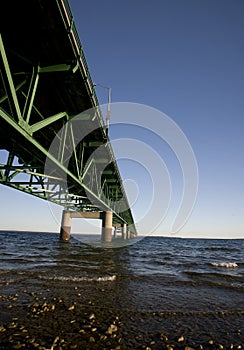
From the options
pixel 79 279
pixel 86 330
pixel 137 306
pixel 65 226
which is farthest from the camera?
pixel 65 226

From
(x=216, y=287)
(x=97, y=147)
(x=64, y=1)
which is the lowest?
(x=216, y=287)

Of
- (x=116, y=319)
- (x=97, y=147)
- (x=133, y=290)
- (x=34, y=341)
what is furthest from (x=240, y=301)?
(x=97, y=147)

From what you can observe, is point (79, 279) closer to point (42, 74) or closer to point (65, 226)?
point (42, 74)

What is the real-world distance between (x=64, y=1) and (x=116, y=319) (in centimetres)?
937

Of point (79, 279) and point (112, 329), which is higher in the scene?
point (112, 329)

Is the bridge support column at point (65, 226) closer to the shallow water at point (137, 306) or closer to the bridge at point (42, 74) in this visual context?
the bridge at point (42, 74)

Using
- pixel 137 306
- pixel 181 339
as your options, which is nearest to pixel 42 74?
pixel 137 306

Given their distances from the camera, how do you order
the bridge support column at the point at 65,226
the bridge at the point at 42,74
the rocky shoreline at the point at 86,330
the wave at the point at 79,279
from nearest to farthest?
the rocky shoreline at the point at 86,330, the bridge at the point at 42,74, the wave at the point at 79,279, the bridge support column at the point at 65,226

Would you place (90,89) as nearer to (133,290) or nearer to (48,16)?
(48,16)

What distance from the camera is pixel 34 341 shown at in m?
3.34

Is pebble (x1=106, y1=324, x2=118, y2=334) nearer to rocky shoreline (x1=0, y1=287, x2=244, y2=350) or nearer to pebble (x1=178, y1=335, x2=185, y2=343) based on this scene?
rocky shoreline (x1=0, y1=287, x2=244, y2=350)

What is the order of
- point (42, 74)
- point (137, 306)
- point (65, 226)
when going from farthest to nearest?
1. point (65, 226)
2. point (42, 74)
3. point (137, 306)

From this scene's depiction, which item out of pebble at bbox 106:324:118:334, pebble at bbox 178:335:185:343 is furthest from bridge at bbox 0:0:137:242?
pebble at bbox 178:335:185:343

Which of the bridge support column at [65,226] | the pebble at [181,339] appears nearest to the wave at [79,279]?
the pebble at [181,339]
